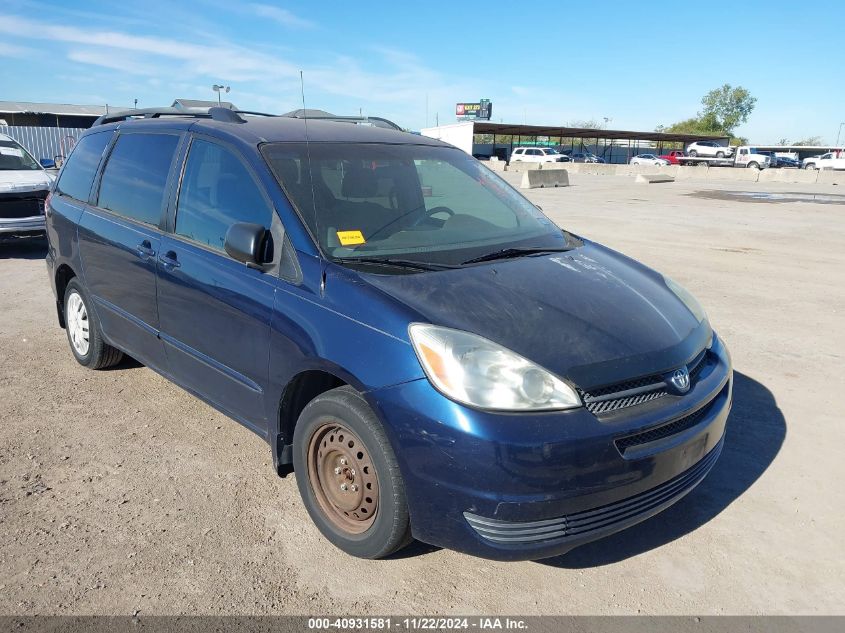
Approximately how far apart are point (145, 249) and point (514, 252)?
216 centimetres

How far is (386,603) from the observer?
2.57 meters

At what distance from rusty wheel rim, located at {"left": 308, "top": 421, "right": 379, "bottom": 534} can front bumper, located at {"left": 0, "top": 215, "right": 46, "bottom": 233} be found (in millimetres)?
8592

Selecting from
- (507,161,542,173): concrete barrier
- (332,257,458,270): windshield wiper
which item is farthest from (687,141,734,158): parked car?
(332,257,458,270): windshield wiper

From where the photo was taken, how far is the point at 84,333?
16.1ft

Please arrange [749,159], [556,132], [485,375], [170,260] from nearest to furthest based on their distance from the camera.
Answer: [485,375] → [170,260] → [749,159] → [556,132]

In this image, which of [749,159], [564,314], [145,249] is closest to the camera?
[564,314]

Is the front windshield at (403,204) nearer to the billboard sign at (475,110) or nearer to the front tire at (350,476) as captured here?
the front tire at (350,476)

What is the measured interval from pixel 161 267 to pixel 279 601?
201 centimetres

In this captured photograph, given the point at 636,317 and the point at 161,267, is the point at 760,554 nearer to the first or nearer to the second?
the point at 636,317

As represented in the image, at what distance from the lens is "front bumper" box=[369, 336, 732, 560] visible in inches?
90.6

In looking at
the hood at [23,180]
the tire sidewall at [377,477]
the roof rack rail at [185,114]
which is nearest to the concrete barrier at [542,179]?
the hood at [23,180]

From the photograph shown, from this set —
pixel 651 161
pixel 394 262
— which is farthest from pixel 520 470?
pixel 651 161

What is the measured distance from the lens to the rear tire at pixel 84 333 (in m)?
4.71

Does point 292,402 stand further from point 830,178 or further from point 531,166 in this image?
point 531,166
